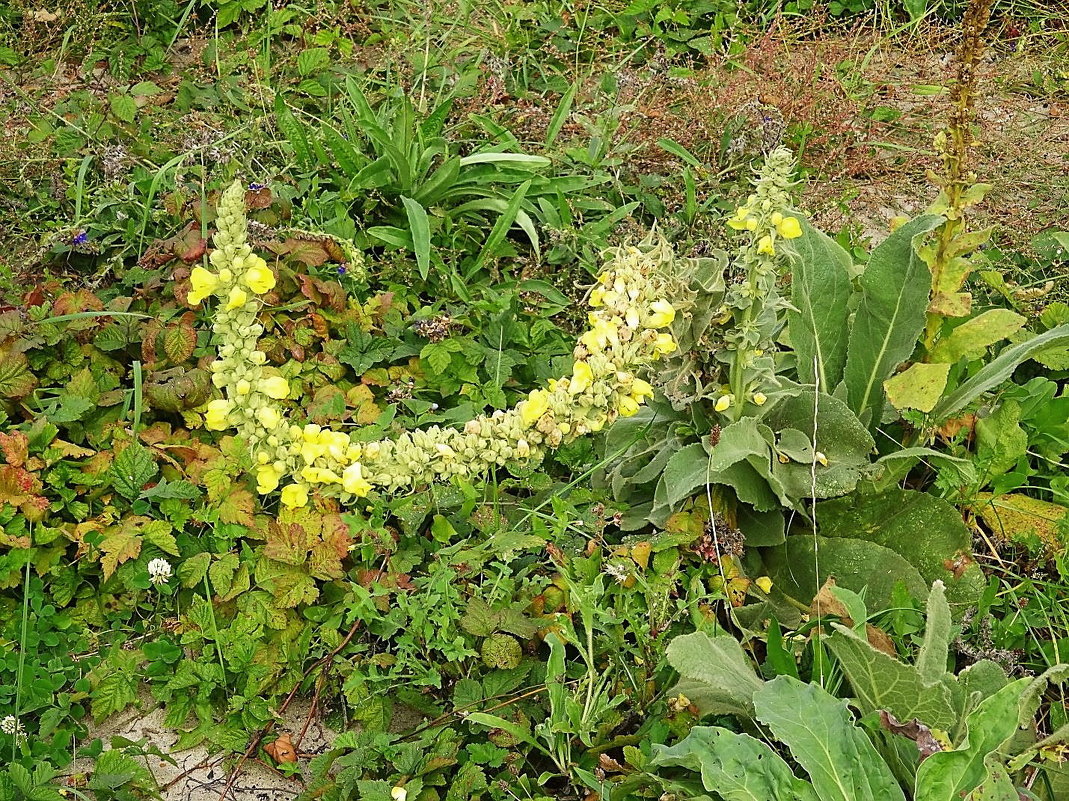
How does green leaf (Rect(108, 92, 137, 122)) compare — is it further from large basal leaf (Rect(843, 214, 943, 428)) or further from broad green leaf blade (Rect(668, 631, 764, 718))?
broad green leaf blade (Rect(668, 631, 764, 718))

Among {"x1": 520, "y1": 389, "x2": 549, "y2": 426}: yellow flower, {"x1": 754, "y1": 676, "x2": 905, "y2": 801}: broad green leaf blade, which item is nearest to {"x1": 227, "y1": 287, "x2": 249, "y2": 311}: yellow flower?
{"x1": 520, "y1": 389, "x2": 549, "y2": 426}: yellow flower

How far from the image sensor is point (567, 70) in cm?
442

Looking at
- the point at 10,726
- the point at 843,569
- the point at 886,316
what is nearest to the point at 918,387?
the point at 886,316

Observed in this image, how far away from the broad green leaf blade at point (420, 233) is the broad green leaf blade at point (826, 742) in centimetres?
177

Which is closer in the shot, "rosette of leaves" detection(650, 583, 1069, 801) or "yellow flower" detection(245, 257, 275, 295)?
"rosette of leaves" detection(650, 583, 1069, 801)

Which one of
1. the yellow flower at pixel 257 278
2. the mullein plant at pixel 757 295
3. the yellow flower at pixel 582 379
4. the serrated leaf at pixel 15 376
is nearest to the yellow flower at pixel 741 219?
the mullein plant at pixel 757 295

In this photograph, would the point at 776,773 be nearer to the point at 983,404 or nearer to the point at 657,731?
the point at 657,731

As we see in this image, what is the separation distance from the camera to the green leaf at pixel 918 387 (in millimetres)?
2301

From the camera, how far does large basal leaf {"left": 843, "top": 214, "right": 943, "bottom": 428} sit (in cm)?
241

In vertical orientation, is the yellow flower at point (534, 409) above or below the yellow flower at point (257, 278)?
below

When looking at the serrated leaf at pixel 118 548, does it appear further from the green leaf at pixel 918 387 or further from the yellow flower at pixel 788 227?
the green leaf at pixel 918 387

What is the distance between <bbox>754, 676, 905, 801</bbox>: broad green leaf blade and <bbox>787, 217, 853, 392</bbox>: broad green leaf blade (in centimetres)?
94

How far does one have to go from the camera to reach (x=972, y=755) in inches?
66.3

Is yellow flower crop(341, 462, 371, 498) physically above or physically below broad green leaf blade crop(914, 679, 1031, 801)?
above
